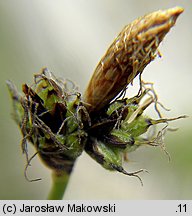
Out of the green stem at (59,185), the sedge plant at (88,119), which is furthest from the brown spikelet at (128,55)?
the green stem at (59,185)

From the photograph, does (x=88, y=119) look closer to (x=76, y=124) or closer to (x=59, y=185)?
(x=76, y=124)

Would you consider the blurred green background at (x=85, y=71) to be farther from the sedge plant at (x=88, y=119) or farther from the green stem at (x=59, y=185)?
the sedge plant at (x=88, y=119)

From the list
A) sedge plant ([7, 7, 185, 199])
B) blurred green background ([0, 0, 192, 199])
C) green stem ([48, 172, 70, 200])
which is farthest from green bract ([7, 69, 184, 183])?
blurred green background ([0, 0, 192, 199])

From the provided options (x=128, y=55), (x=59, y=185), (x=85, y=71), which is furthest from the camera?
(x=85, y=71)

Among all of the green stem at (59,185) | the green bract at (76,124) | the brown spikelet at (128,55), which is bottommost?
the green stem at (59,185)

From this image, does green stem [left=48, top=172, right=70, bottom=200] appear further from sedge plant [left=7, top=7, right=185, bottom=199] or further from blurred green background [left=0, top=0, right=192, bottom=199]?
blurred green background [left=0, top=0, right=192, bottom=199]

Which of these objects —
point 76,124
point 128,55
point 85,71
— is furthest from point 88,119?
point 85,71

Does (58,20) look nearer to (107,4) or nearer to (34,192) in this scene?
(107,4)
